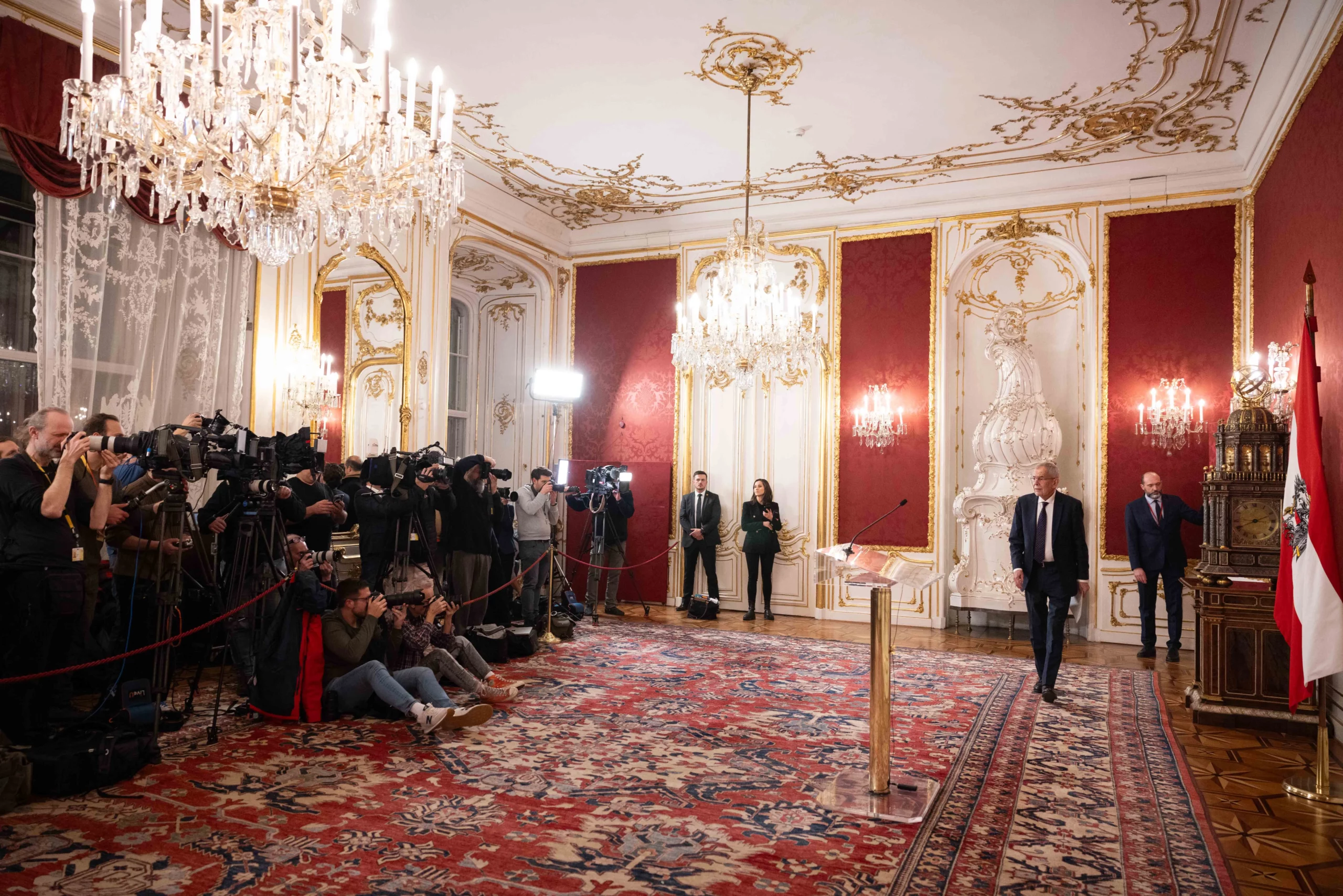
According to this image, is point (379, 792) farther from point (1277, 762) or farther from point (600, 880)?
point (1277, 762)

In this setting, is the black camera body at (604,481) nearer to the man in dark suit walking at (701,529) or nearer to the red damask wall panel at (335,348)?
the man in dark suit walking at (701,529)

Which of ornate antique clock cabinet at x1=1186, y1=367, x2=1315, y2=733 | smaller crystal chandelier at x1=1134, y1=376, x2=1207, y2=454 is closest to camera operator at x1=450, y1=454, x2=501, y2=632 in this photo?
ornate antique clock cabinet at x1=1186, y1=367, x2=1315, y2=733

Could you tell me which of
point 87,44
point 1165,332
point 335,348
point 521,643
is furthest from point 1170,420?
point 87,44

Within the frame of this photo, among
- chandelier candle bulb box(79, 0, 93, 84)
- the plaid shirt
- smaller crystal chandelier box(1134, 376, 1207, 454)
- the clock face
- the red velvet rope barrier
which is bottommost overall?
the plaid shirt

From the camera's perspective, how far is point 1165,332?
752cm

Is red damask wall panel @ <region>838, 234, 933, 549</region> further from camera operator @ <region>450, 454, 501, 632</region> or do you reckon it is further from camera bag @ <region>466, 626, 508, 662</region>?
camera bag @ <region>466, 626, 508, 662</region>

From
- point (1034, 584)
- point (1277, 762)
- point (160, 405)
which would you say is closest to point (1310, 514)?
point (1277, 762)

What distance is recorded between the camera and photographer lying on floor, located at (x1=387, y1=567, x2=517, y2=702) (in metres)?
4.80

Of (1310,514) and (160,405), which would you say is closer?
(1310,514)

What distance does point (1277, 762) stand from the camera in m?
4.07

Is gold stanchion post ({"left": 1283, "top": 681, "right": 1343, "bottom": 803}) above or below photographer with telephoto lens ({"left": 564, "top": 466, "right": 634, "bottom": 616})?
below

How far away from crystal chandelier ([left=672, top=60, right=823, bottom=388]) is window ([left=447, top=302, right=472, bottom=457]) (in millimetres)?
4948

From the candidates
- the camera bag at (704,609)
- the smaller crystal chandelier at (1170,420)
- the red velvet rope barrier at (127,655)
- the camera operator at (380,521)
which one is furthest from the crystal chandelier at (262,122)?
the smaller crystal chandelier at (1170,420)

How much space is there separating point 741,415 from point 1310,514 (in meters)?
5.68
